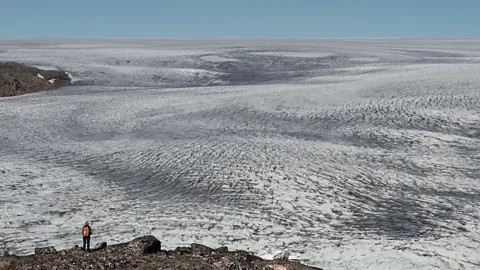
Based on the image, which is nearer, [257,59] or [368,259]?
[368,259]

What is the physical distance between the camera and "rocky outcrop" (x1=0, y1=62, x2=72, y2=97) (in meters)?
27.5

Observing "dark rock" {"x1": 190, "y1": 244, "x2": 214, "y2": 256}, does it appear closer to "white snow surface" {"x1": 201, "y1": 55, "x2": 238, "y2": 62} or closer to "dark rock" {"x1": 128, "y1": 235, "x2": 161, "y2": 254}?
"dark rock" {"x1": 128, "y1": 235, "x2": 161, "y2": 254}

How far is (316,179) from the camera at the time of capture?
13.0 m

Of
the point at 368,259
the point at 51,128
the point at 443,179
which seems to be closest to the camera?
the point at 368,259

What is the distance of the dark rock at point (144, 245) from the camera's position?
25.4 ft

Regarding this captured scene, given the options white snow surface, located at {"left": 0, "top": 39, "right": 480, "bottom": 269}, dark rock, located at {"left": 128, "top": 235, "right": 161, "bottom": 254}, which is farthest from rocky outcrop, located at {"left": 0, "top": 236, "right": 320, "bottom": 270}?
white snow surface, located at {"left": 0, "top": 39, "right": 480, "bottom": 269}

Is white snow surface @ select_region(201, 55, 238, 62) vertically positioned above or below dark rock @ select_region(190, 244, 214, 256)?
above

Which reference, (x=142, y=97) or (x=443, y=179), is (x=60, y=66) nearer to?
(x=142, y=97)

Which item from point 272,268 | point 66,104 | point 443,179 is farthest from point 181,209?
point 66,104

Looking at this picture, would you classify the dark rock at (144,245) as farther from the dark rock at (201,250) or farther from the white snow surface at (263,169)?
the white snow surface at (263,169)

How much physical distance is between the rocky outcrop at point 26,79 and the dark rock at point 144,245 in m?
20.6

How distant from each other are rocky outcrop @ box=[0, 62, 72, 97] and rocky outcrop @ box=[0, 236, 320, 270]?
2057cm

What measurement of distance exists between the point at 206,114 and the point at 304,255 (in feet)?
39.9

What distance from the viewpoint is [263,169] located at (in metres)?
13.6
